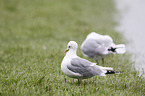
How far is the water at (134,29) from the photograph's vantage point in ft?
26.7

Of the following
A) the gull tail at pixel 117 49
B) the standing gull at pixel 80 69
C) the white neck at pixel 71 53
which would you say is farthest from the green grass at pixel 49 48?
the white neck at pixel 71 53

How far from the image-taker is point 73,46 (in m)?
5.25

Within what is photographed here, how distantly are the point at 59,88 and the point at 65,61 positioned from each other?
62 centimetres

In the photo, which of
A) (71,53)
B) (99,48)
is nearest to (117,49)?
(99,48)

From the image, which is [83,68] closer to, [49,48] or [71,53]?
[71,53]

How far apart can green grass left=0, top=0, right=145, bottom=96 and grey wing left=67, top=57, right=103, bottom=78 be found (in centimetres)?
→ 26

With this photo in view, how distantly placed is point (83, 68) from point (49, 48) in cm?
418

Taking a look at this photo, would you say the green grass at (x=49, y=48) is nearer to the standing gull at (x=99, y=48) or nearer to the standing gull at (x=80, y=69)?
the standing gull at (x=80, y=69)

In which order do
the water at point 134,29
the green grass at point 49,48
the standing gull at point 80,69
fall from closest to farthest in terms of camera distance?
the green grass at point 49,48
the standing gull at point 80,69
the water at point 134,29

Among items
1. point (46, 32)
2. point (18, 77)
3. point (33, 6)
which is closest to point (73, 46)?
point (18, 77)

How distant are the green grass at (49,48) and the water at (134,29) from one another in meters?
0.44

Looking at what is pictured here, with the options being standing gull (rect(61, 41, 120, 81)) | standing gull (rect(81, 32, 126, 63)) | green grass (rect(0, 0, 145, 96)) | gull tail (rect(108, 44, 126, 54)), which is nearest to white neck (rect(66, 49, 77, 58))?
standing gull (rect(61, 41, 120, 81))

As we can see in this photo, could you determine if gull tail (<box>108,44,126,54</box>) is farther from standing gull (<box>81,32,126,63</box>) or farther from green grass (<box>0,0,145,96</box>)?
green grass (<box>0,0,145,96</box>)

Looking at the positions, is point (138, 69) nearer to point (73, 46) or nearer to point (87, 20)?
point (73, 46)
